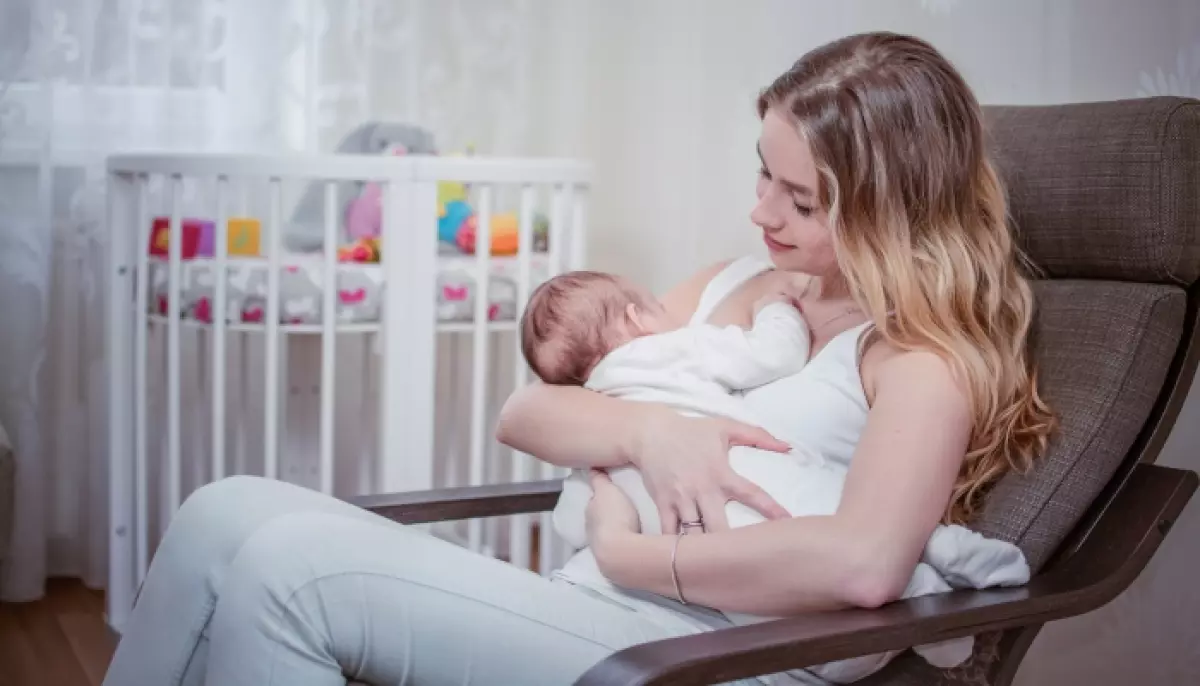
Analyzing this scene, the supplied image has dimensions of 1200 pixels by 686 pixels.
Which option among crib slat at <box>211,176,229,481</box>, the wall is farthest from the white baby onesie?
crib slat at <box>211,176,229,481</box>

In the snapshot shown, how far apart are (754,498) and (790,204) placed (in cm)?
31

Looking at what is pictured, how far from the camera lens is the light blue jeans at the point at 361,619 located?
46.8 inches

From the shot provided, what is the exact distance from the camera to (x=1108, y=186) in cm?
143

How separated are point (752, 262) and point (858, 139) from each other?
0.37 m

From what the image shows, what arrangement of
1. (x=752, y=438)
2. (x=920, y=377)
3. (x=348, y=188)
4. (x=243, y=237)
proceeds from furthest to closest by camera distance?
(x=348, y=188) < (x=243, y=237) < (x=752, y=438) < (x=920, y=377)

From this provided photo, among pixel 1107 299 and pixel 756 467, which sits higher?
pixel 1107 299

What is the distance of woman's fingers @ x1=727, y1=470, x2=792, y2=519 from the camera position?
134cm

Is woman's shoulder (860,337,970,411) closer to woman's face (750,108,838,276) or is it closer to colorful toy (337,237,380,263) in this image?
woman's face (750,108,838,276)

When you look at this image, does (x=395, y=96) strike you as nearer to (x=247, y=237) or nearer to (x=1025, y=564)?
(x=247, y=237)

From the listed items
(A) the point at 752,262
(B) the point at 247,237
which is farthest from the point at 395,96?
(A) the point at 752,262

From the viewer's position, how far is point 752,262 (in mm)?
1708

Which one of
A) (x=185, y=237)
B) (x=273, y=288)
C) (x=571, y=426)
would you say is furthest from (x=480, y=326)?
(x=571, y=426)

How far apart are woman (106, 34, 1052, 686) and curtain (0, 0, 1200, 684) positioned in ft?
3.54

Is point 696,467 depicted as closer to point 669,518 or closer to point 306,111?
point 669,518
